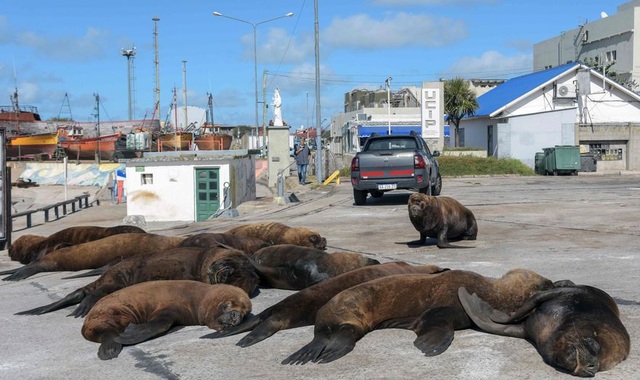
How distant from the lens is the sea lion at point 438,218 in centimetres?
1161

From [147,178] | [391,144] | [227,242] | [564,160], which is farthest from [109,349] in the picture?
[564,160]

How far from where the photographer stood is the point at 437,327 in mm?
6223

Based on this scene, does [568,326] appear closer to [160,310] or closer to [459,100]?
[160,310]

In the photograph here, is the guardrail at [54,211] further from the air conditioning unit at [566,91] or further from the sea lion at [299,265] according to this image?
the air conditioning unit at [566,91]

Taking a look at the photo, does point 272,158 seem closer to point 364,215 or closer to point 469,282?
point 364,215

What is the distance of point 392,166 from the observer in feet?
68.6

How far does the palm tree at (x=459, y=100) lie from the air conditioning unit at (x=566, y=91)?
556 cm

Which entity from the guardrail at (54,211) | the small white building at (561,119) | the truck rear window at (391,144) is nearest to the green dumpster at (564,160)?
the small white building at (561,119)

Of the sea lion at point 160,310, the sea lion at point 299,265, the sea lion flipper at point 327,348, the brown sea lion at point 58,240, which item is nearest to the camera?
the sea lion flipper at point 327,348

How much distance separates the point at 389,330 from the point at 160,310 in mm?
2092

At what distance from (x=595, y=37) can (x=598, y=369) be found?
71.7 meters

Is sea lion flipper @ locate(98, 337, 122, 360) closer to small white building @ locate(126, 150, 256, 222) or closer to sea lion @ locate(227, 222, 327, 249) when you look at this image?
sea lion @ locate(227, 222, 327, 249)

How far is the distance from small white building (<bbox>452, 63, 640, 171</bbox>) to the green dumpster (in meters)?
3.54

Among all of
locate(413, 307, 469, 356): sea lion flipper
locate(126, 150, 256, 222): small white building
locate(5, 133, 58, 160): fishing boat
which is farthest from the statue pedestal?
locate(5, 133, 58, 160): fishing boat
